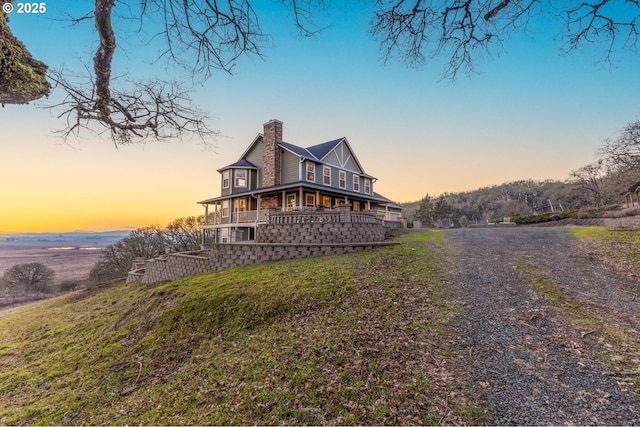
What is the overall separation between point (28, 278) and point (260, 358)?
42013 millimetres

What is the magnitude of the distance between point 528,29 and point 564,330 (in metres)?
4.81

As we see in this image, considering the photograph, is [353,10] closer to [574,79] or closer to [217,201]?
[574,79]

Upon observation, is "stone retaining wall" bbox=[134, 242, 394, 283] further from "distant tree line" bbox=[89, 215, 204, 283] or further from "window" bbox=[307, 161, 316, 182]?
"distant tree line" bbox=[89, 215, 204, 283]

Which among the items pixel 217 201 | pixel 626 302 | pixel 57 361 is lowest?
pixel 57 361

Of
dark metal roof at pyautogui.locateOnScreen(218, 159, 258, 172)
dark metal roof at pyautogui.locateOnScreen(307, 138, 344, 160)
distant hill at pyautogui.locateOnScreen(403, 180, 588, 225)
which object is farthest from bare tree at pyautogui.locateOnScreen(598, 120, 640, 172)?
distant hill at pyautogui.locateOnScreen(403, 180, 588, 225)

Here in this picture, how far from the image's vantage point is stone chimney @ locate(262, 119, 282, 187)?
20422 mm

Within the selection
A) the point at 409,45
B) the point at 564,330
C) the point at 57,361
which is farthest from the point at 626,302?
the point at 57,361

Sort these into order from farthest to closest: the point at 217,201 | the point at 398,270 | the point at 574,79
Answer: the point at 217,201
the point at 574,79
the point at 398,270

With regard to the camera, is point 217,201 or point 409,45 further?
point 217,201

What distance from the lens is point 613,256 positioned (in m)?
8.01

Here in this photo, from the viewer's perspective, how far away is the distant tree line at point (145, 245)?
2894 cm

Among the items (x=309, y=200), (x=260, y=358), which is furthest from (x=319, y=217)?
(x=260, y=358)

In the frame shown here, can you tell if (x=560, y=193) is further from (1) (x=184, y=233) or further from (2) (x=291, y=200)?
(1) (x=184, y=233)

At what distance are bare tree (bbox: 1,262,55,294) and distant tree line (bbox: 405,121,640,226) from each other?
1874 inches
